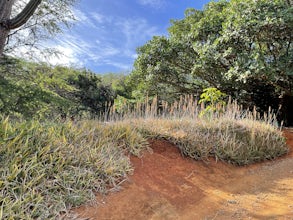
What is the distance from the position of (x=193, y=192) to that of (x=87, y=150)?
1581 millimetres

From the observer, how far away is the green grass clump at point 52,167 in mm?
2154

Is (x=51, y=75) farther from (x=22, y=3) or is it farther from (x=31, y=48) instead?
(x=22, y=3)

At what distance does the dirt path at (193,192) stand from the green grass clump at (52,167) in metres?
0.21

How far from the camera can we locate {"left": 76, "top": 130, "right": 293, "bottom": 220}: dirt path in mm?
2555

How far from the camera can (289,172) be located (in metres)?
4.15

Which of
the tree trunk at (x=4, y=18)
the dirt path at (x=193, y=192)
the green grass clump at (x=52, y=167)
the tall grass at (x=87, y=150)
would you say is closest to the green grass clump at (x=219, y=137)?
the tall grass at (x=87, y=150)

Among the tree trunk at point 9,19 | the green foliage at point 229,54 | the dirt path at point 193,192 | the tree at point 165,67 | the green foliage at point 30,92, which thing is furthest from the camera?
the tree at point 165,67

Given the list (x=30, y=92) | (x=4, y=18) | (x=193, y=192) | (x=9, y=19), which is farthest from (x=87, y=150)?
(x=30, y=92)

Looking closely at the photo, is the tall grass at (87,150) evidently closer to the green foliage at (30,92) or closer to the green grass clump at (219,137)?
the green grass clump at (219,137)

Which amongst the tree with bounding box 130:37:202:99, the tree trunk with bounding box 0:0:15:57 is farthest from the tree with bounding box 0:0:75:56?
the tree with bounding box 130:37:202:99

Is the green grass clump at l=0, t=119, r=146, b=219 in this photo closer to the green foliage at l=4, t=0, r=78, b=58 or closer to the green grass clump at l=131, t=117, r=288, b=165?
the green grass clump at l=131, t=117, r=288, b=165

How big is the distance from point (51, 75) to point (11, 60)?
5.81ft

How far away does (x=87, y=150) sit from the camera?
3.06m

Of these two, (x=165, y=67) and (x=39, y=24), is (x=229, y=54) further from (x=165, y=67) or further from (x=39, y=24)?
(x=39, y=24)
